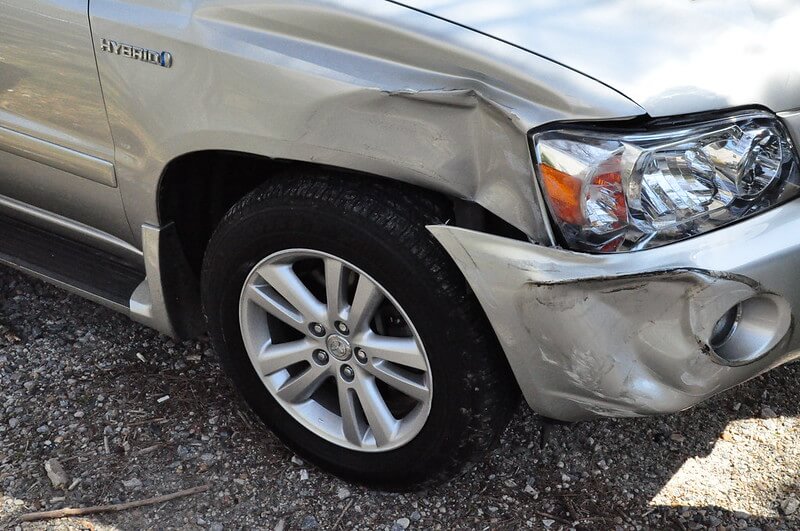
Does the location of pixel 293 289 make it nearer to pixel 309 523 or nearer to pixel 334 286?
pixel 334 286

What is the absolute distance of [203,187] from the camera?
2.39 meters

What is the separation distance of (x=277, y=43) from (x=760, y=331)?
121 cm

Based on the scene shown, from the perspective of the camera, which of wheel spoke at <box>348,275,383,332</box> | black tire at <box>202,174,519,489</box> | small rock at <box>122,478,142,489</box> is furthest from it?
small rock at <box>122,478,142,489</box>

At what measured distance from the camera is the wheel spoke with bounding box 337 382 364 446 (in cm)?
226

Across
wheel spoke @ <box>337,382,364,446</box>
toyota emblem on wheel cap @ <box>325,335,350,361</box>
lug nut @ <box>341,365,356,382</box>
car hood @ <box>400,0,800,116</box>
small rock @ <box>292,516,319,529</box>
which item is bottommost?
small rock @ <box>292,516,319,529</box>

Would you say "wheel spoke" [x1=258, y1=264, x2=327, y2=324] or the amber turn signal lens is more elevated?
the amber turn signal lens

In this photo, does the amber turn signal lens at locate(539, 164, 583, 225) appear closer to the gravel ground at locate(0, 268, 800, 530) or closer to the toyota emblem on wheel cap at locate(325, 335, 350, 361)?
the toyota emblem on wheel cap at locate(325, 335, 350, 361)

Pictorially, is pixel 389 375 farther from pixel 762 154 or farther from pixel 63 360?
pixel 63 360

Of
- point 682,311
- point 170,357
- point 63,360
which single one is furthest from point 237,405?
point 682,311

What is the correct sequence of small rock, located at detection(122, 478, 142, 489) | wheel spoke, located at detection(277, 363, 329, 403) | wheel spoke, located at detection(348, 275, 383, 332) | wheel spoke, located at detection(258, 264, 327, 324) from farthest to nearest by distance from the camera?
small rock, located at detection(122, 478, 142, 489)
wheel spoke, located at detection(277, 363, 329, 403)
wheel spoke, located at detection(258, 264, 327, 324)
wheel spoke, located at detection(348, 275, 383, 332)

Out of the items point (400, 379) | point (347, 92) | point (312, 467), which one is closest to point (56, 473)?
point (312, 467)

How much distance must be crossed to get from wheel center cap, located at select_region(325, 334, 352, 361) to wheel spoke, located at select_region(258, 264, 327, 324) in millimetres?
62

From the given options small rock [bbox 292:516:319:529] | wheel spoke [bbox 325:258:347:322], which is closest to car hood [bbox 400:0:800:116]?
wheel spoke [bbox 325:258:347:322]

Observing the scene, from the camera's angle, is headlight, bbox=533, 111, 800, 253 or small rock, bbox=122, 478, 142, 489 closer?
headlight, bbox=533, 111, 800, 253
